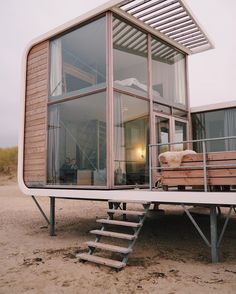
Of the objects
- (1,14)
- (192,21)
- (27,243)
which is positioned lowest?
(27,243)

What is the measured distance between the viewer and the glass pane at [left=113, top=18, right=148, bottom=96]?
7664 mm

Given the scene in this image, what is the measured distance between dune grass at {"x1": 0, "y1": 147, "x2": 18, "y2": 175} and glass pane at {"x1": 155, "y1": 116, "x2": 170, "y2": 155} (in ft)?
139

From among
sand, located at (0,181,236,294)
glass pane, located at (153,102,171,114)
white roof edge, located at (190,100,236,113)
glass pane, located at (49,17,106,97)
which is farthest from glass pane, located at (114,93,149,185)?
white roof edge, located at (190,100,236,113)

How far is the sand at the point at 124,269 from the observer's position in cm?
471

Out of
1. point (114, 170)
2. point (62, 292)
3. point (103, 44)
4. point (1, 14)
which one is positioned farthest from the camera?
point (1, 14)

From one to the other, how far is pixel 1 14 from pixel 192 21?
29681mm

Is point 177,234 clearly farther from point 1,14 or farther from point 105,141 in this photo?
point 1,14

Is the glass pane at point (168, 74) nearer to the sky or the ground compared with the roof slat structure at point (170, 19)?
nearer to the ground

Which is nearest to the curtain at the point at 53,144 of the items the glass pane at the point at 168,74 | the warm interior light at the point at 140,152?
the warm interior light at the point at 140,152

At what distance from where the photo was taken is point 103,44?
7.63 m

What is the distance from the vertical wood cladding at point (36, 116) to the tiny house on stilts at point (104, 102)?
→ 0.10ft

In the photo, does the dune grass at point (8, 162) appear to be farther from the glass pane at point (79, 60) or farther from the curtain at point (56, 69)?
the glass pane at point (79, 60)

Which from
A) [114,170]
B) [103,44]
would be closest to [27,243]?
[114,170]

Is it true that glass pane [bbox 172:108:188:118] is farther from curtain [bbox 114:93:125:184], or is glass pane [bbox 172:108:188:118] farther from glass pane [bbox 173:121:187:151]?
curtain [bbox 114:93:125:184]
